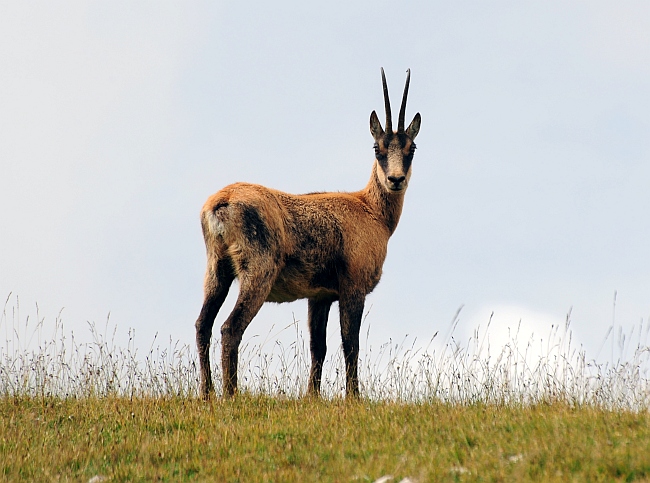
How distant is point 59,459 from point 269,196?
3943mm

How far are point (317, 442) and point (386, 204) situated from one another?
15.3 feet

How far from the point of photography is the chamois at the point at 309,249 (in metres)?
9.34

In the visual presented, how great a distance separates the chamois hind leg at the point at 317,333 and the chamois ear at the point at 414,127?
105 inches

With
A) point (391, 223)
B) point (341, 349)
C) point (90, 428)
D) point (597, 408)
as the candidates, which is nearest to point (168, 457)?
point (90, 428)

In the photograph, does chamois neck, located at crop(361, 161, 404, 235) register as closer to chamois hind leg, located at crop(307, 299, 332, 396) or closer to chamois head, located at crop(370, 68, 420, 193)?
chamois head, located at crop(370, 68, 420, 193)

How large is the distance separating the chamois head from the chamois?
0.01 meters

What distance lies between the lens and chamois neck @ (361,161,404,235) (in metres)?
11.2

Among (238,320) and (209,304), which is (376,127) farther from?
(238,320)

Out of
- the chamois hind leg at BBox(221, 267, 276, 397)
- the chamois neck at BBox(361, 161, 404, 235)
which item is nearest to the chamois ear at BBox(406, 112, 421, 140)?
the chamois neck at BBox(361, 161, 404, 235)

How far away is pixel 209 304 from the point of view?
31.8ft

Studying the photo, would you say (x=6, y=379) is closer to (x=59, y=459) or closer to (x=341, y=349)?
(x=59, y=459)

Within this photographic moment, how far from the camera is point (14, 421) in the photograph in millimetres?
8922

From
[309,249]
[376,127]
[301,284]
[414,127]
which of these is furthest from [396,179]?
[301,284]

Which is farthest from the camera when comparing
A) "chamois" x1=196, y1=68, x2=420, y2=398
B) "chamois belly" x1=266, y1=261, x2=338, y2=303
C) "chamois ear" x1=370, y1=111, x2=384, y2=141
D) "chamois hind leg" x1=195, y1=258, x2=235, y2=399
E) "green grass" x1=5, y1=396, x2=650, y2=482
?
"chamois ear" x1=370, y1=111, x2=384, y2=141
